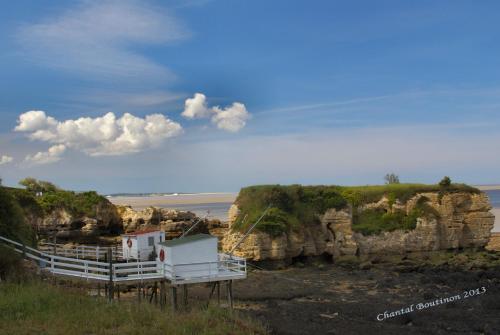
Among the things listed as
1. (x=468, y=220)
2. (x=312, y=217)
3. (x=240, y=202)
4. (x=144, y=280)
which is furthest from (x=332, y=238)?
(x=144, y=280)

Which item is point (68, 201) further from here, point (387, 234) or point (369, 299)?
point (369, 299)

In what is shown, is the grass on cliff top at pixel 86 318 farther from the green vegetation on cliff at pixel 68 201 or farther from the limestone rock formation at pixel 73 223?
the green vegetation on cliff at pixel 68 201

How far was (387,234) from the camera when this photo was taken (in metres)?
49.5

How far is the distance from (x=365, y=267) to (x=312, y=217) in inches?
315

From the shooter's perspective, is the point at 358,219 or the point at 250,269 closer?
the point at 250,269

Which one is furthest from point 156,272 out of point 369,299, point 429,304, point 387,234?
point 387,234

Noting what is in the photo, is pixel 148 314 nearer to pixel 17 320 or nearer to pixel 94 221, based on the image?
pixel 17 320

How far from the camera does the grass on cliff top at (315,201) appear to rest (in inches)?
1852

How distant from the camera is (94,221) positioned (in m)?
60.5

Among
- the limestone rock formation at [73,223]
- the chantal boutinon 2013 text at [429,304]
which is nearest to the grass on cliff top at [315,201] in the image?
the chantal boutinon 2013 text at [429,304]

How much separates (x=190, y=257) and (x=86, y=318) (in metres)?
8.93

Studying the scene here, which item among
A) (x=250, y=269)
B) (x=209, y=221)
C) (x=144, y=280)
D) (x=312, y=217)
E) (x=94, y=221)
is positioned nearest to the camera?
(x=144, y=280)

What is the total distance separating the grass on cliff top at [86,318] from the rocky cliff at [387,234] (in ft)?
87.7

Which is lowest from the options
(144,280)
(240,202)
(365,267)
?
(365,267)
